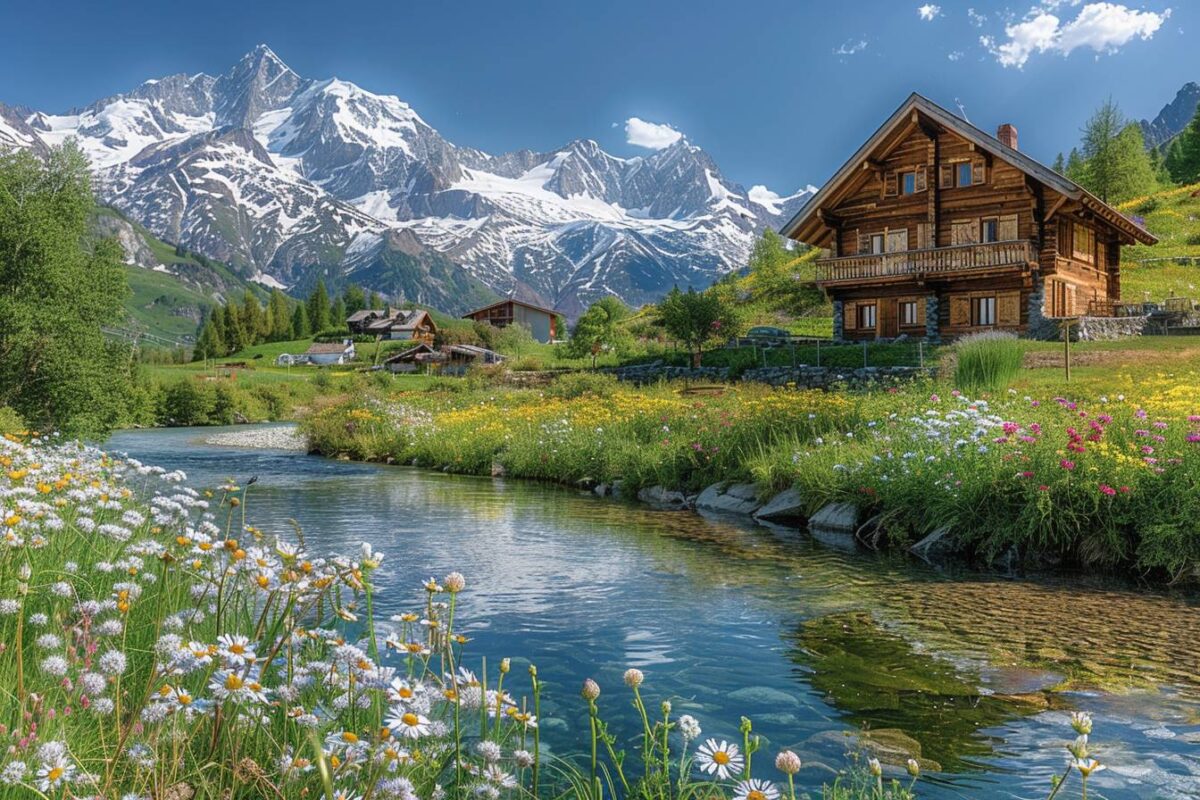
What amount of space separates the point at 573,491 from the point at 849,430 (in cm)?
651

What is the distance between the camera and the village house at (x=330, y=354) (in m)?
137

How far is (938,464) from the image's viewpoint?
12.0 meters

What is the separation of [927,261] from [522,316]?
375ft

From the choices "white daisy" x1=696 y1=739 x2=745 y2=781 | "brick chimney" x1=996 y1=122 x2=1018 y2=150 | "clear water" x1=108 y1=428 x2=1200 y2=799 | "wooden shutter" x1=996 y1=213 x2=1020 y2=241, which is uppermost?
"brick chimney" x1=996 y1=122 x2=1018 y2=150

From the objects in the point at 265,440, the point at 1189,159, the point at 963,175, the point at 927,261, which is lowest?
the point at 265,440

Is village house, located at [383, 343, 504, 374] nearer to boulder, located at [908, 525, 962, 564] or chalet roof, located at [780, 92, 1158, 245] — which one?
chalet roof, located at [780, 92, 1158, 245]

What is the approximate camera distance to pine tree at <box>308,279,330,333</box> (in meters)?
175

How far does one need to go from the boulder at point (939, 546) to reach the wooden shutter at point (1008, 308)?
90.5ft

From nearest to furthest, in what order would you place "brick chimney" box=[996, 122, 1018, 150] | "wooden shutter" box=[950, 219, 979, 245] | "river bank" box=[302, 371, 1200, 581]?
"river bank" box=[302, 371, 1200, 581] → "wooden shutter" box=[950, 219, 979, 245] → "brick chimney" box=[996, 122, 1018, 150]

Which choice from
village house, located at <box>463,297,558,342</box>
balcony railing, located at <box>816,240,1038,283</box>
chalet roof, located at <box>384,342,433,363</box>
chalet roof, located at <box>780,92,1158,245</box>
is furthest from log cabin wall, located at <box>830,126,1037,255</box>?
village house, located at <box>463,297,558,342</box>

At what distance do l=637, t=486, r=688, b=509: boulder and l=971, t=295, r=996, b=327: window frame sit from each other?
80.2 feet

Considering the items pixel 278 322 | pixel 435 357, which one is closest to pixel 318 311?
pixel 278 322

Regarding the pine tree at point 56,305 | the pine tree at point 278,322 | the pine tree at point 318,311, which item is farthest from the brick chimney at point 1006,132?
the pine tree at point 278,322

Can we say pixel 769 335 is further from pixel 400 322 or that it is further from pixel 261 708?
pixel 400 322
